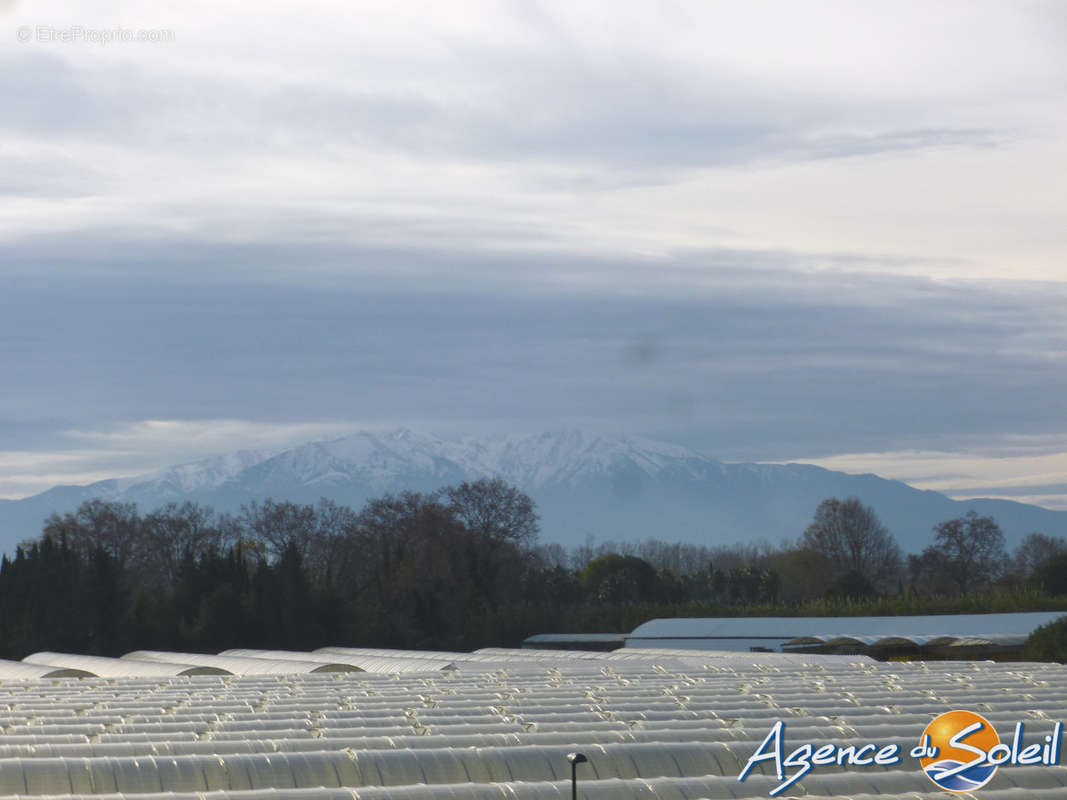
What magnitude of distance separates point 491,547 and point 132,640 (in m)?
29.6

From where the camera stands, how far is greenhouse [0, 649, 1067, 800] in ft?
51.2

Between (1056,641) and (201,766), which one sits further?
(1056,641)

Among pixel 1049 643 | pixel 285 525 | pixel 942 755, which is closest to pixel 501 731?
pixel 942 755

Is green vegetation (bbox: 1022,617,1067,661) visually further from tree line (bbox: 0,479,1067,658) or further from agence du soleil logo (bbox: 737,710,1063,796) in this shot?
agence du soleil logo (bbox: 737,710,1063,796)

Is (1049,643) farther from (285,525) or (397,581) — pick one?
(285,525)

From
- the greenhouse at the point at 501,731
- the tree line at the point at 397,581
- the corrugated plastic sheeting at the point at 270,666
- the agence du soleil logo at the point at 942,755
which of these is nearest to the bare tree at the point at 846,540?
the tree line at the point at 397,581

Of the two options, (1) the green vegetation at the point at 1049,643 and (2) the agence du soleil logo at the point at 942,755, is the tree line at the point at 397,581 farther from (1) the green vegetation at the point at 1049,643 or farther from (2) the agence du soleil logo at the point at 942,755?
(2) the agence du soleil logo at the point at 942,755

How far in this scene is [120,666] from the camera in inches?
1960

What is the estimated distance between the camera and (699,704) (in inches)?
981

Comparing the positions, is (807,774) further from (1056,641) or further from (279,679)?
(1056,641)

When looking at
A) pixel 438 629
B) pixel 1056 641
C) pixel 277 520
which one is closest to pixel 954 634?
pixel 1056 641

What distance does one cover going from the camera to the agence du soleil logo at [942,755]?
15945 millimetres

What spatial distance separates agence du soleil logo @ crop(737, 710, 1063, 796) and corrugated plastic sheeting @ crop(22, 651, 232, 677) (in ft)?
102

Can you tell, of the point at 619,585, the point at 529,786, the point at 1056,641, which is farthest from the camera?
the point at 619,585
